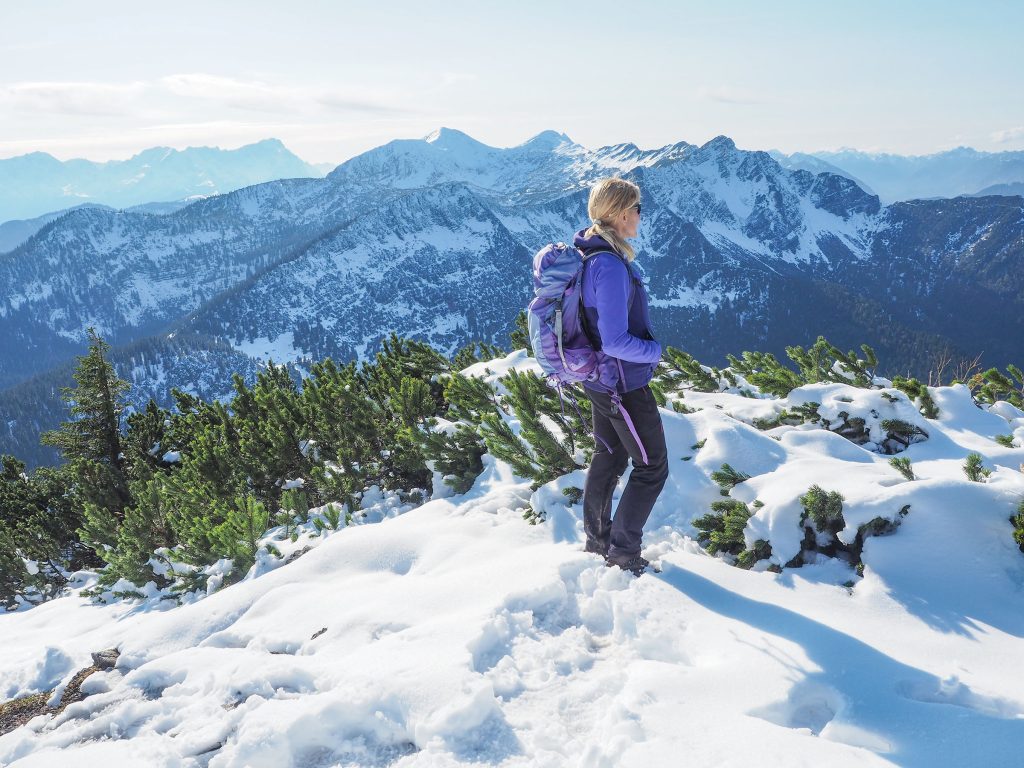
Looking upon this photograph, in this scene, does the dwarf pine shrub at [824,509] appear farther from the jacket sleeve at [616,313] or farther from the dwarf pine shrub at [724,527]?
the jacket sleeve at [616,313]

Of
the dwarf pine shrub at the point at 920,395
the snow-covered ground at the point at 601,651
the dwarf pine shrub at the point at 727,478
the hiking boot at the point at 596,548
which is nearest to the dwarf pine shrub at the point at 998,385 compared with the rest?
the dwarf pine shrub at the point at 920,395

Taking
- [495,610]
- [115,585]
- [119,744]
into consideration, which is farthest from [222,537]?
[495,610]

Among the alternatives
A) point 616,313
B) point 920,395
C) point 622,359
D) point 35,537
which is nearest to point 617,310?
point 616,313

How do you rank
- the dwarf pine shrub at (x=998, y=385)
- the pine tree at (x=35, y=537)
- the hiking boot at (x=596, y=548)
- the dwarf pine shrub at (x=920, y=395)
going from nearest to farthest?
the hiking boot at (x=596, y=548) < the dwarf pine shrub at (x=920, y=395) < the dwarf pine shrub at (x=998, y=385) < the pine tree at (x=35, y=537)

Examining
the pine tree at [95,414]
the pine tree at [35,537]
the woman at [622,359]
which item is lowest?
the pine tree at [35,537]

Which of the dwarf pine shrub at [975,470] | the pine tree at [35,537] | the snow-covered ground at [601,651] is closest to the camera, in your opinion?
the snow-covered ground at [601,651]

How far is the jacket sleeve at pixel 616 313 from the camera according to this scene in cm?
387

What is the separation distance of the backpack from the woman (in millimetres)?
42

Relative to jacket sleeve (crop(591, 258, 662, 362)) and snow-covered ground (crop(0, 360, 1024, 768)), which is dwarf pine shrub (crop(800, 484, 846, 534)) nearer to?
snow-covered ground (crop(0, 360, 1024, 768))

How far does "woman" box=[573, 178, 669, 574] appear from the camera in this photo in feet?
12.8

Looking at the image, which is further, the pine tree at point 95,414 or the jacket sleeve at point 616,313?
the pine tree at point 95,414

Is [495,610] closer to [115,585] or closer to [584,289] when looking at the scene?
[584,289]

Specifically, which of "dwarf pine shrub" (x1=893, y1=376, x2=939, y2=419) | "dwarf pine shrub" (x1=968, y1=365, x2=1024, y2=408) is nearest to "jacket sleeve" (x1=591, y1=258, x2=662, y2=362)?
"dwarf pine shrub" (x1=893, y1=376, x2=939, y2=419)

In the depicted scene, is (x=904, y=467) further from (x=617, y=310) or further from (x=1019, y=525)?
(x=617, y=310)
